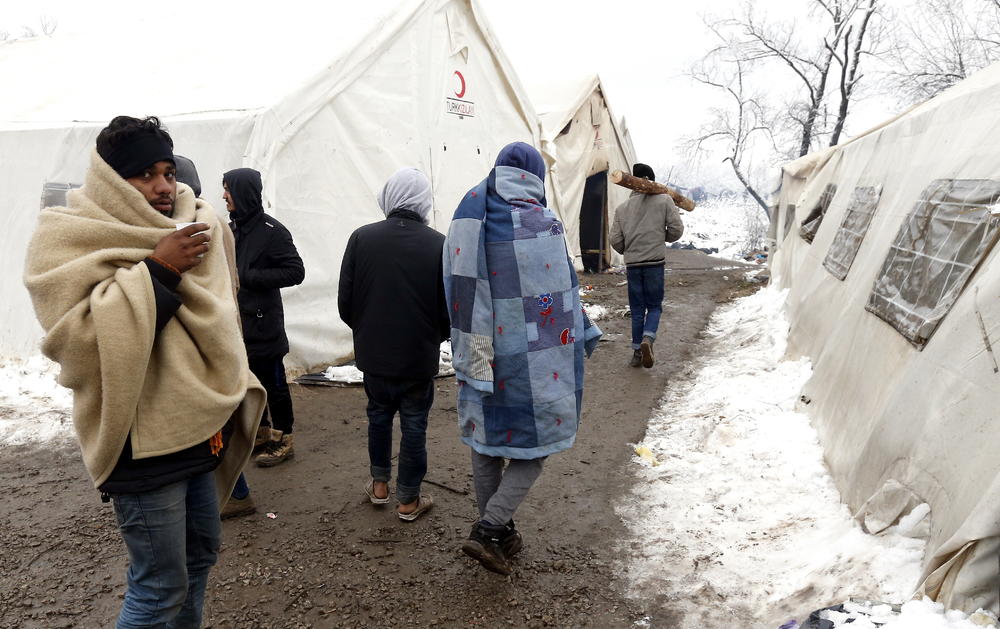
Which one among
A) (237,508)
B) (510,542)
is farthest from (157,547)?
(237,508)

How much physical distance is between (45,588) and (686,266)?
1628cm

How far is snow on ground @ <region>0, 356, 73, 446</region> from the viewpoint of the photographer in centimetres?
494

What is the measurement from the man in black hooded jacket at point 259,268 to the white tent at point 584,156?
316 inches

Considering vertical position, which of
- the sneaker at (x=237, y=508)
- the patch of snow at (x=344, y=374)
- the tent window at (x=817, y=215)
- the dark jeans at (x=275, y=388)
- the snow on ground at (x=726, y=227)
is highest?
the tent window at (x=817, y=215)

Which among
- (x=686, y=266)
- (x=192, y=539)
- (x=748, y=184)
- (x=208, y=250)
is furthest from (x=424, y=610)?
(x=748, y=184)

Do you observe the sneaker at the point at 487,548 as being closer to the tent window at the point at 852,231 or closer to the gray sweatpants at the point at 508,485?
the gray sweatpants at the point at 508,485

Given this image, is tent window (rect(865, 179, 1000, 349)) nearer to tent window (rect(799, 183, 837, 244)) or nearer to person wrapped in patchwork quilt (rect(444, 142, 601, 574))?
person wrapped in patchwork quilt (rect(444, 142, 601, 574))

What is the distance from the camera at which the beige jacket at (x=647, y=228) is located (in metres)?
6.52

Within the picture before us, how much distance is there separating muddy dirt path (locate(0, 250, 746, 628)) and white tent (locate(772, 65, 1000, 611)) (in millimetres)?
1204

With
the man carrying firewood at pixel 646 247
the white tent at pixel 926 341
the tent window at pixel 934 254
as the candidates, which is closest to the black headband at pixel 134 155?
the white tent at pixel 926 341

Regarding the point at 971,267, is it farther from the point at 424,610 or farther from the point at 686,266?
the point at 686,266

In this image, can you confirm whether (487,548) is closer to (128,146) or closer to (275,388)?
(275,388)

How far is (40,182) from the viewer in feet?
21.7

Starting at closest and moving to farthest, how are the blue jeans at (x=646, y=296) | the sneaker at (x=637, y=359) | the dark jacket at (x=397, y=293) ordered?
1. the dark jacket at (x=397, y=293)
2. the blue jeans at (x=646, y=296)
3. the sneaker at (x=637, y=359)
